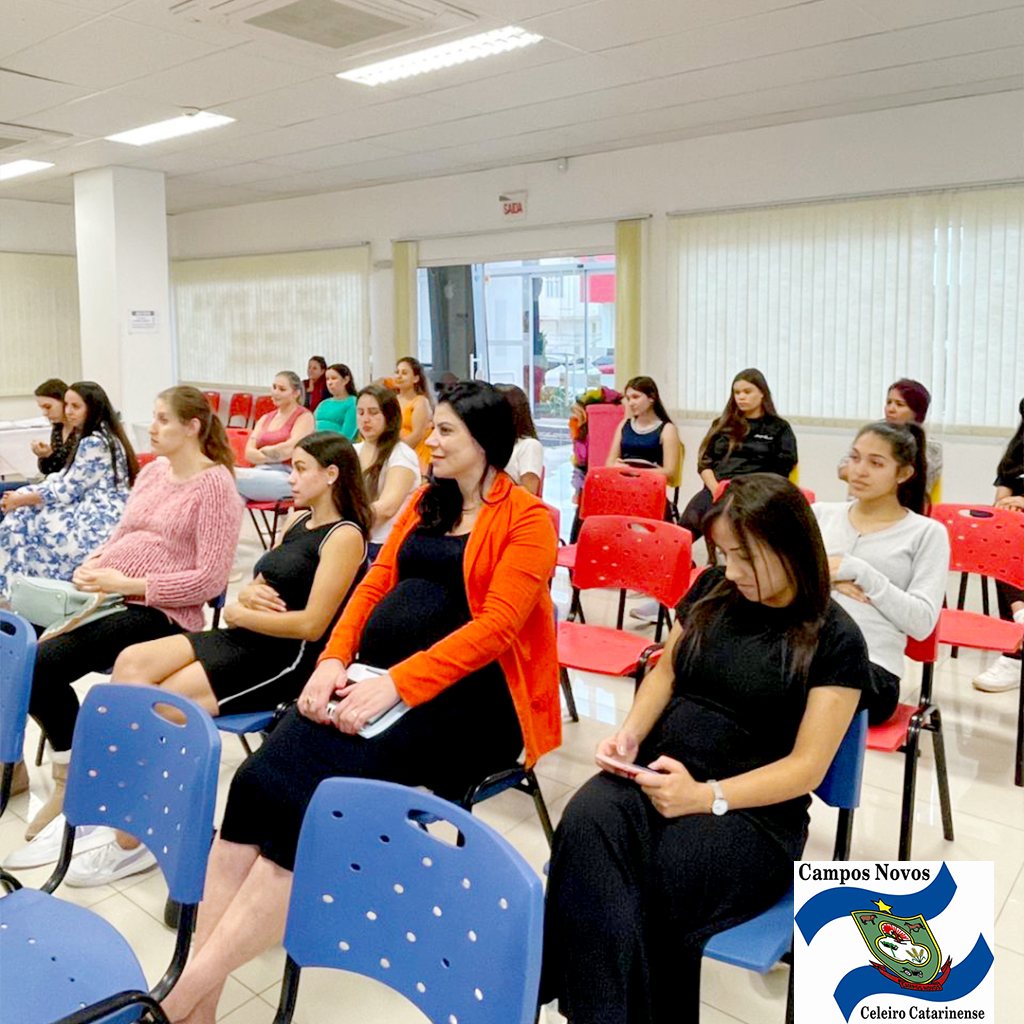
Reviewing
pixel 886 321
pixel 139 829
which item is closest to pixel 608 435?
pixel 886 321

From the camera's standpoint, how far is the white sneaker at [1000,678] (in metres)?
4.23

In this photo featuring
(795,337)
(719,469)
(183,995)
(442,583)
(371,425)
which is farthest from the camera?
(795,337)

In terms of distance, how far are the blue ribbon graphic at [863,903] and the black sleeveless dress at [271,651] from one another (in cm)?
158

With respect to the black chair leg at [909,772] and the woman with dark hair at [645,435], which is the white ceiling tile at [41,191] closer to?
the woman with dark hair at [645,435]

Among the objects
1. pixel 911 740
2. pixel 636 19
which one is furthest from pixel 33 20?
pixel 911 740

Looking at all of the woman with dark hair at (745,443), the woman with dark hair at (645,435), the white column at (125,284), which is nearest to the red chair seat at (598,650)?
the woman with dark hair at (745,443)

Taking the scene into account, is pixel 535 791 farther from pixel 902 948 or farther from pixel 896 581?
pixel 896 581

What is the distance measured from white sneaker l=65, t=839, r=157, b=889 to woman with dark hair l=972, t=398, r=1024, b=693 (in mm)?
3163

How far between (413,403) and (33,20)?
263 centimetres

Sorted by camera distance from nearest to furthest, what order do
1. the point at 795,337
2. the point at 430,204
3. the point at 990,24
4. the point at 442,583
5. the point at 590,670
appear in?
1. the point at 442,583
2. the point at 590,670
3. the point at 990,24
4. the point at 795,337
5. the point at 430,204

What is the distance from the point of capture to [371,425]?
4.14 meters

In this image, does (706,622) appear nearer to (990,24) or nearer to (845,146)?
(990,24)

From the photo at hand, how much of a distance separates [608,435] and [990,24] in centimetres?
328

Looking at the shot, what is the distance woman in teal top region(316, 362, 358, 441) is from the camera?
274 inches
